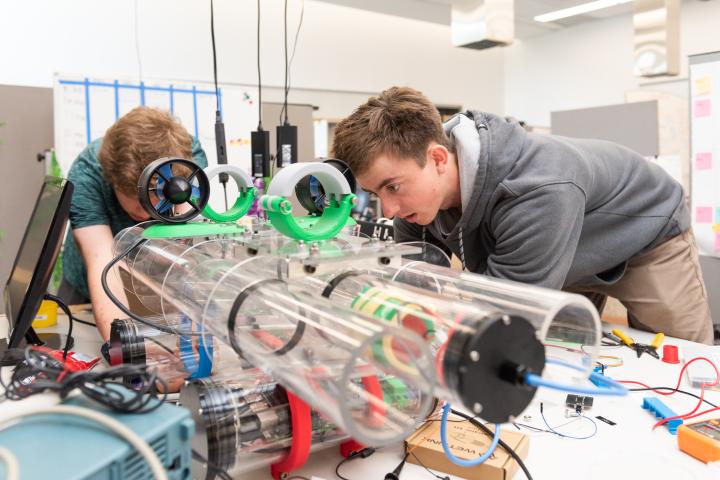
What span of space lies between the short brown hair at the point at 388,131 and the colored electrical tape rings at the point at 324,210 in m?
0.37

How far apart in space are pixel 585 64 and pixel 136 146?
22.6ft

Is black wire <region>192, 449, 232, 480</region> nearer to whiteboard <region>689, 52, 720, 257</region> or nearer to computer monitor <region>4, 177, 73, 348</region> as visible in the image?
computer monitor <region>4, 177, 73, 348</region>

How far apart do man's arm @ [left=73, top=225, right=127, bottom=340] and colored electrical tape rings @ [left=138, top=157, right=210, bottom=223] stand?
0.44 metres

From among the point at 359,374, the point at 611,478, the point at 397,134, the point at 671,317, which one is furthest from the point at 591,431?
the point at 671,317

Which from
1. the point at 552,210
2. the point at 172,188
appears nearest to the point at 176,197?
the point at 172,188

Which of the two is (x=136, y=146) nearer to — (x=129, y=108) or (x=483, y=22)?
(x=129, y=108)

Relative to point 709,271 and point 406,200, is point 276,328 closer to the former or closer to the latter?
point 406,200

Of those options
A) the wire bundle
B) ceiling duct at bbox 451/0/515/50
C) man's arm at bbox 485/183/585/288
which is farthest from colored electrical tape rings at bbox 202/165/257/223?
ceiling duct at bbox 451/0/515/50

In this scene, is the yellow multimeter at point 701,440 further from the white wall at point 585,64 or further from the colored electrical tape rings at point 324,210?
the white wall at point 585,64

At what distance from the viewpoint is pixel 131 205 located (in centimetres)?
154

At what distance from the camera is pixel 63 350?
1295mm

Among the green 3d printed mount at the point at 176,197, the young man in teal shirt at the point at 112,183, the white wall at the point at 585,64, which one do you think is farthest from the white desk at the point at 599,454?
the white wall at the point at 585,64

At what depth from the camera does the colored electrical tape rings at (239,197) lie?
113 centimetres

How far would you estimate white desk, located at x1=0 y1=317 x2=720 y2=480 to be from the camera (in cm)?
84
